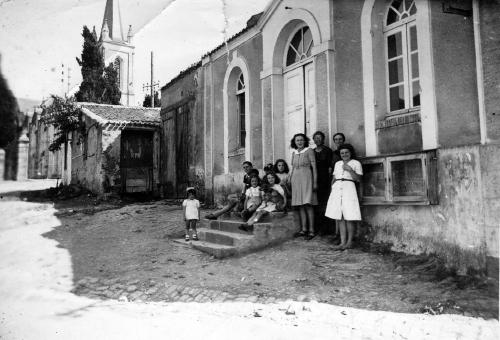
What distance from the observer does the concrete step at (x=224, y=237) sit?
268 inches

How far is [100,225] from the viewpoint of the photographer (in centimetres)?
1034

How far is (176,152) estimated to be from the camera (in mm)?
14867

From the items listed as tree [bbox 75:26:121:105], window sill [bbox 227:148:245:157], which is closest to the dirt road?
window sill [bbox 227:148:245:157]

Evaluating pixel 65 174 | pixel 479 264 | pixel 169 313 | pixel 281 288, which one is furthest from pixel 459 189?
pixel 65 174

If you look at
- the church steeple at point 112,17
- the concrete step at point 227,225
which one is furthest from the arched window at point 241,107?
the church steeple at point 112,17

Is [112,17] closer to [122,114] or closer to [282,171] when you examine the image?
[282,171]

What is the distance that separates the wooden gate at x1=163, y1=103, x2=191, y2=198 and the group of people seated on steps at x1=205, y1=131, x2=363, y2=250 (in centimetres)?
633

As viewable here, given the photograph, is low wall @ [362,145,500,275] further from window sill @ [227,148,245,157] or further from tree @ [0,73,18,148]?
window sill @ [227,148,245,157]

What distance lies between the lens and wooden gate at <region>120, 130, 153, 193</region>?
16.4 meters

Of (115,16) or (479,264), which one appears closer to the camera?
(115,16)

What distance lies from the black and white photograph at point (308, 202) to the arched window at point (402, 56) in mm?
24

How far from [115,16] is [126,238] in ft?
21.6

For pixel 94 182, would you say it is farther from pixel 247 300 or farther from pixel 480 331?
Result: pixel 480 331

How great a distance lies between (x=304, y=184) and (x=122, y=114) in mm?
12826
